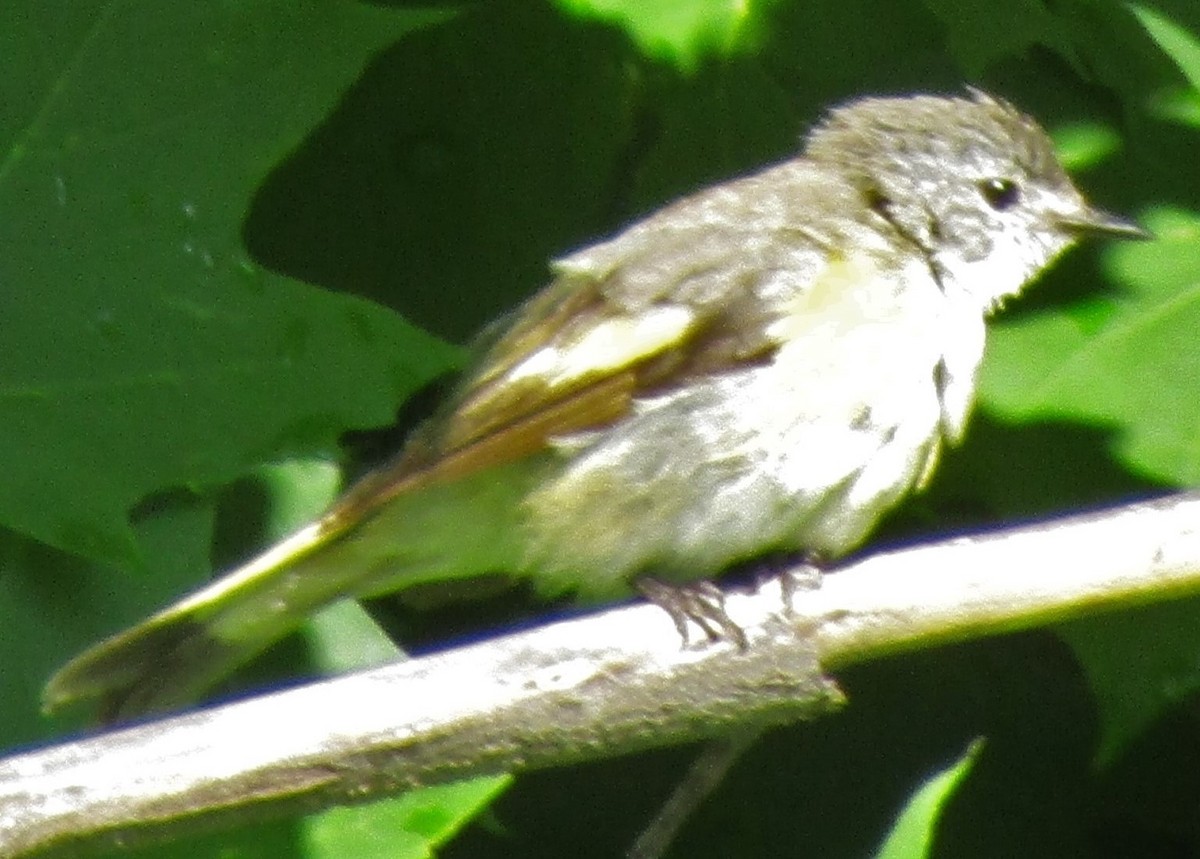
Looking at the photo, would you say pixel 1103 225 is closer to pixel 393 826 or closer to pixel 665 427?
pixel 665 427

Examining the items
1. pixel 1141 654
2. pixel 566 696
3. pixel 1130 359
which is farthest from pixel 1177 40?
pixel 566 696

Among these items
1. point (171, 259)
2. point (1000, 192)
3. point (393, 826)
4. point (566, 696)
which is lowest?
point (393, 826)

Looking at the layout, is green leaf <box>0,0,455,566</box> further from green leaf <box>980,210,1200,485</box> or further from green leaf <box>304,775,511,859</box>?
green leaf <box>980,210,1200,485</box>

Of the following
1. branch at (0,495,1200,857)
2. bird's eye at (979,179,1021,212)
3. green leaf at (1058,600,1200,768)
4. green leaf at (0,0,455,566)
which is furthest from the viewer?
bird's eye at (979,179,1021,212)

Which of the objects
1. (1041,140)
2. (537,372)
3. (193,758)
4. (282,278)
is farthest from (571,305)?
(193,758)

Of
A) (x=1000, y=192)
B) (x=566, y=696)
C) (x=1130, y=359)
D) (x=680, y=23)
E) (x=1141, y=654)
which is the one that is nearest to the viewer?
(x=566, y=696)

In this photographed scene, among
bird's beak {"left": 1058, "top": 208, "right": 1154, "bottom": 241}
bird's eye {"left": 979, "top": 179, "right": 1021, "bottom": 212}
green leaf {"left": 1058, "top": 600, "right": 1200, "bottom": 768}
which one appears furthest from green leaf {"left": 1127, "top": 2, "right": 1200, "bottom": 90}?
green leaf {"left": 1058, "top": 600, "right": 1200, "bottom": 768}
